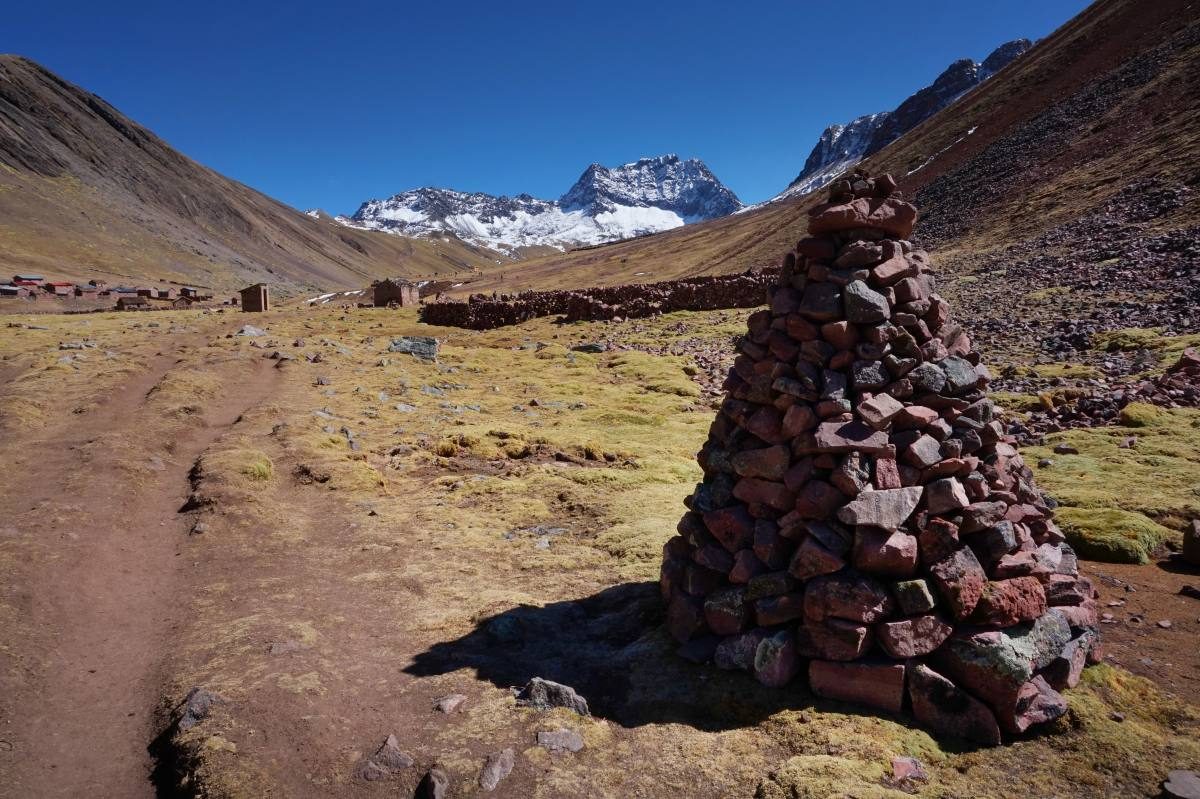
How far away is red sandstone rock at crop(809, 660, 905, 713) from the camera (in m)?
6.65

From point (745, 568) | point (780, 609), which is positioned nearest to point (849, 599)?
point (780, 609)

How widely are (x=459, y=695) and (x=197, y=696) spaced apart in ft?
9.04

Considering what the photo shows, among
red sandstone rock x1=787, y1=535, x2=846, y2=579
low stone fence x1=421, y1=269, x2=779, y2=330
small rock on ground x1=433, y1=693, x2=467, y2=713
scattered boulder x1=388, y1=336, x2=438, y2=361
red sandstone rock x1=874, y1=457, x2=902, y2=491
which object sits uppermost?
low stone fence x1=421, y1=269, x2=779, y2=330

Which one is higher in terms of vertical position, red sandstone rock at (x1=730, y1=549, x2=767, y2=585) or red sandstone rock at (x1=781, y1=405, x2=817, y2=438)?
red sandstone rock at (x1=781, y1=405, x2=817, y2=438)

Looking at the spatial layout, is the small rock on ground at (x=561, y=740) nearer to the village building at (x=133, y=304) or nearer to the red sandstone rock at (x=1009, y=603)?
the red sandstone rock at (x=1009, y=603)

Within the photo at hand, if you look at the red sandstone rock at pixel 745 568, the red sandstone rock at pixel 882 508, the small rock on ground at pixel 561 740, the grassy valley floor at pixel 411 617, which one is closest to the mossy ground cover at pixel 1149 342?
the grassy valley floor at pixel 411 617

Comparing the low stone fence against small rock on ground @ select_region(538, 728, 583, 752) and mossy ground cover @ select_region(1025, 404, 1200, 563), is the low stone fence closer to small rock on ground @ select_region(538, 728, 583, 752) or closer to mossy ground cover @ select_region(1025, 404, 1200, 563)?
mossy ground cover @ select_region(1025, 404, 1200, 563)

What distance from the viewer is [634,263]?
114188 mm

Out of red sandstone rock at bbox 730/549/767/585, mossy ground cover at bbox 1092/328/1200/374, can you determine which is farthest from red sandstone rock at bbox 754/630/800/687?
mossy ground cover at bbox 1092/328/1200/374

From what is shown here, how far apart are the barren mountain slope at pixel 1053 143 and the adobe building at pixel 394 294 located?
39169mm

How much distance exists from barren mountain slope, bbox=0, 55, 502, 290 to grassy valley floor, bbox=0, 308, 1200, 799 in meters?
94.0

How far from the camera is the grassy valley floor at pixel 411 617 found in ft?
20.4

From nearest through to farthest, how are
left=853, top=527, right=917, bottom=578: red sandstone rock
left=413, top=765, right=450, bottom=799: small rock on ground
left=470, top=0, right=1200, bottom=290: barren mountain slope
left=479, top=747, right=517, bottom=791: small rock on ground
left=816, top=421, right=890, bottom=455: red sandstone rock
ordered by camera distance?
left=413, top=765, right=450, bottom=799: small rock on ground, left=479, top=747, right=517, bottom=791: small rock on ground, left=853, top=527, right=917, bottom=578: red sandstone rock, left=816, top=421, right=890, bottom=455: red sandstone rock, left=470, top=0, right=1200, bottom=290: barren mountain slope

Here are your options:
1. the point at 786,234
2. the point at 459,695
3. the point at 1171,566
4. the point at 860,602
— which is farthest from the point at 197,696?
the point at 786,234
